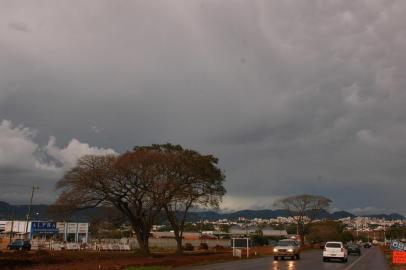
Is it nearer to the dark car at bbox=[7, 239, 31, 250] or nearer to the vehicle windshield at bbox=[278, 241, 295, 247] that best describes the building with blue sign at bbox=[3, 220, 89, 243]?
the dark car at bbox=[7, 239, 31, 250]

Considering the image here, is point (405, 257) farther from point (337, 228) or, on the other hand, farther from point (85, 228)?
point (337, 228)

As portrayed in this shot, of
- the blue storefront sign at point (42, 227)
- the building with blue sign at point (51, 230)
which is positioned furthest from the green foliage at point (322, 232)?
the blue storefront sign at point (42, 227)

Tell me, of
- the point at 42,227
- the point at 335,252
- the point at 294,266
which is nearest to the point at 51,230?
the point at 42,227

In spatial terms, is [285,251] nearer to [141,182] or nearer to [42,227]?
[141,182]

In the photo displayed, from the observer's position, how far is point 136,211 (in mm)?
60750

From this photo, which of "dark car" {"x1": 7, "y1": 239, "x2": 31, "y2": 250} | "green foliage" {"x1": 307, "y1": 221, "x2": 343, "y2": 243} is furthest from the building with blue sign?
"green foliage" {"x1": 307, "y1": 221, "x2": 343, "y2": 243}

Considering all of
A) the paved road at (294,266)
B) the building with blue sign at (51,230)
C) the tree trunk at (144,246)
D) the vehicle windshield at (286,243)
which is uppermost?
the building with blue sign at (51,230)

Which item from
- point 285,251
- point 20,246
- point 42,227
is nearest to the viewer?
point 285,251

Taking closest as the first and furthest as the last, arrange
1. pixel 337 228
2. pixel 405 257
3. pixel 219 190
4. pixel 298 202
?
pixel 405 257, pixel 219 190, pixel 298 202, pixel 337 228

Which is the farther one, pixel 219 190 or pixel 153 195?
pixel 219 190

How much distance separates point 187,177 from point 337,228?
102 metres

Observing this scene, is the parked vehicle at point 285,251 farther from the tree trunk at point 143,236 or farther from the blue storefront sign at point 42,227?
the blue storefront sign at point 42,227

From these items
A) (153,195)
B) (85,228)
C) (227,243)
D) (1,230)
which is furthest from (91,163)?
(1,230)

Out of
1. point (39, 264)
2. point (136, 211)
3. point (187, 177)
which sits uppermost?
point (187, 177)
